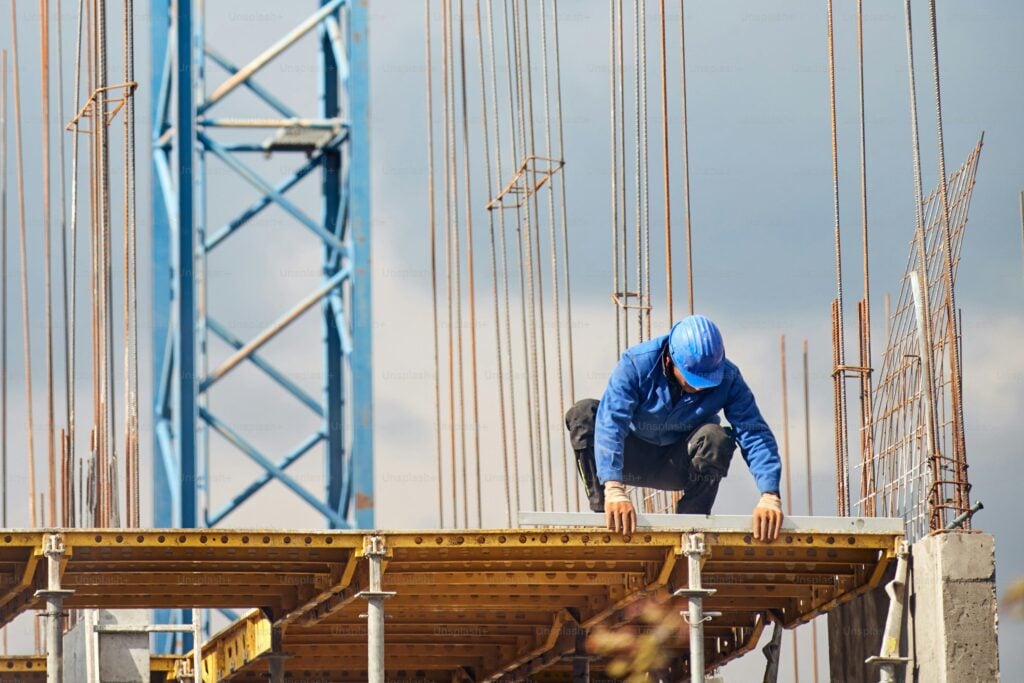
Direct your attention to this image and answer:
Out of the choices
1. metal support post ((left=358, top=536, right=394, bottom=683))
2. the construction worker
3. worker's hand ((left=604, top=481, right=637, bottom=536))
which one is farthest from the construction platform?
the construction worker

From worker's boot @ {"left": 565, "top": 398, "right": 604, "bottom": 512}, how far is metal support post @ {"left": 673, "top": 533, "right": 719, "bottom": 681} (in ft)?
2.53

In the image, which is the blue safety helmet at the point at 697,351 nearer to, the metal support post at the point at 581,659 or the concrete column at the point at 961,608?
the concrete column at the point at 961,608

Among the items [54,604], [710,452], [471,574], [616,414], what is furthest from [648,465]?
[54,604]

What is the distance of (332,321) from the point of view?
51.5 feet

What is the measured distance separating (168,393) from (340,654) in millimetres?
2566

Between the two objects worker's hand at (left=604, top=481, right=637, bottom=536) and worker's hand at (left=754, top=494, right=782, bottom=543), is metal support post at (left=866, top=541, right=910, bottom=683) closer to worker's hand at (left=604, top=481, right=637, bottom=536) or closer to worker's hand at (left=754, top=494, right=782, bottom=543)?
worker's hand at (left=754, top=494, right=782, bottom=543)

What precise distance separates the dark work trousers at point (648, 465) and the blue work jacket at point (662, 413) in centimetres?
9

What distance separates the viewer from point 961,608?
11016mm

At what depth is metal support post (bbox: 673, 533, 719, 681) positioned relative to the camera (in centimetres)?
1081

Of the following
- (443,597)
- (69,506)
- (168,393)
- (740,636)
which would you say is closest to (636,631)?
(740,636)

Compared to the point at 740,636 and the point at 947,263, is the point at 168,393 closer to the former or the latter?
the point at 740,636

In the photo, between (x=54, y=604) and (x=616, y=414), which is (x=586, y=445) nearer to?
(x=616, y=414)

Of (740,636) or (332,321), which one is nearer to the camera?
(740,636)

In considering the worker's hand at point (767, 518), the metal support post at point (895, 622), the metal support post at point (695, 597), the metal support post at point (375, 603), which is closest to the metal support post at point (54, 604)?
the metal support post at point (375, 603)
